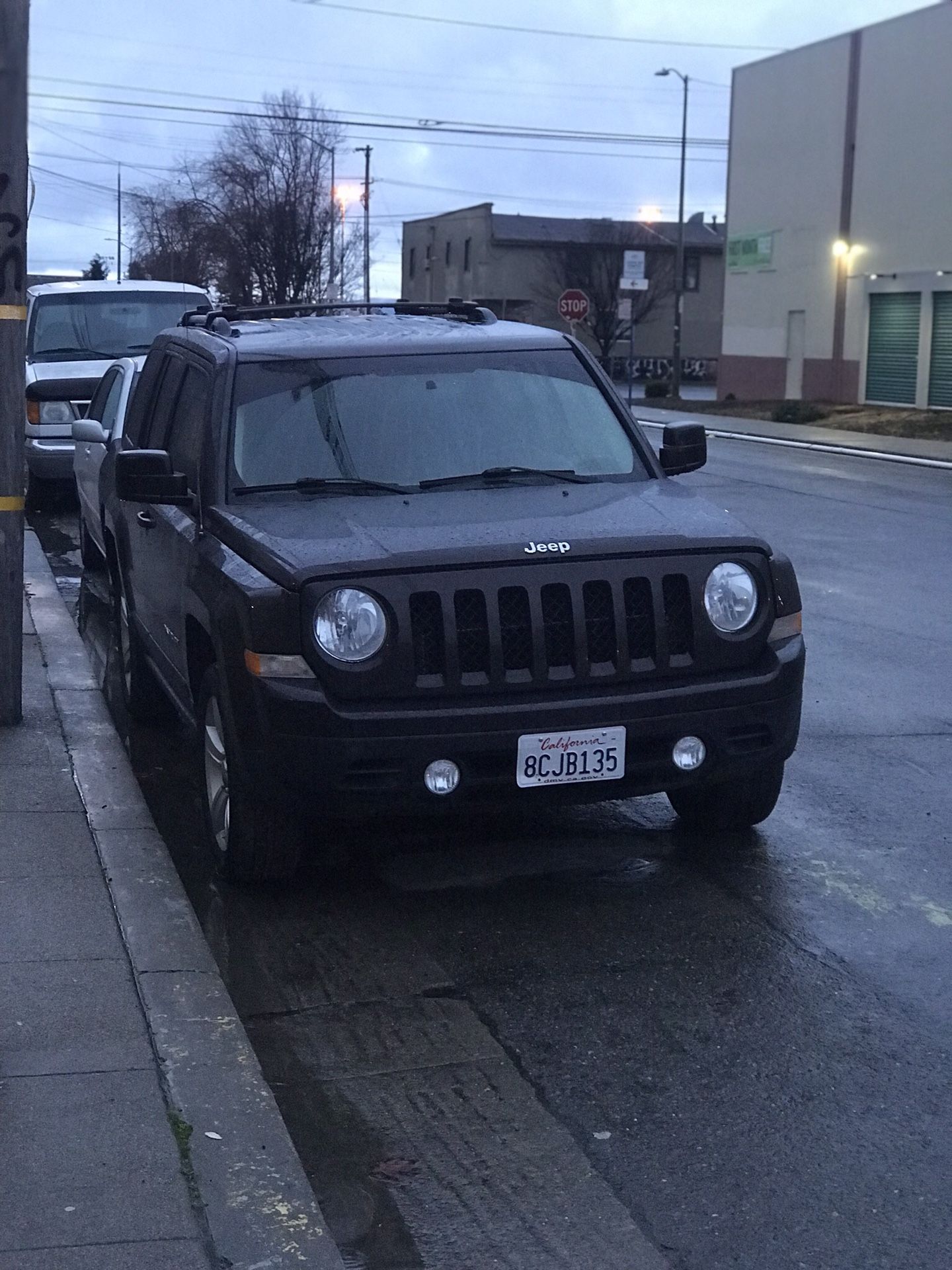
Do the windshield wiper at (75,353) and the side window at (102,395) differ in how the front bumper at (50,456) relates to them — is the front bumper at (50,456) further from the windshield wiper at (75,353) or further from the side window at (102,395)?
the side window at (102,395)

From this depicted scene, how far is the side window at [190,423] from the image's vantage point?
6413mm

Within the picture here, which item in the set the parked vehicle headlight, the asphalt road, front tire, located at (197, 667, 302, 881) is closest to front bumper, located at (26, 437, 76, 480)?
the parked vehicle headlight

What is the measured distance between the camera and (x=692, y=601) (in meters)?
5.34

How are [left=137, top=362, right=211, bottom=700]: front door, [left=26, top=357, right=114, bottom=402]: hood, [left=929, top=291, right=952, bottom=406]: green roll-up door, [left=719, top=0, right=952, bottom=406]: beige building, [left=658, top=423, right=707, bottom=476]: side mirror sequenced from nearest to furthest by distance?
[left=137, top=362, right=211, bottom=700]: front door < [left=658, top=423, right=707, bottom=476]: side mirror < [left=26, top=357, right=114, bottom=402]: hood < [left=929, top=291, right=952, bottom=406]: green roll-up door < [left=719, top=0, right=952, bottom=406]: beige building

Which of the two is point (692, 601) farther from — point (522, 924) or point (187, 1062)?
point (187, 1062)

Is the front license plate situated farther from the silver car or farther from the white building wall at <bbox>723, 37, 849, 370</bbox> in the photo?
the white building wall at <bbox>723, 37, 849, 370</bbox>

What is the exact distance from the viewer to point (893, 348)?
4244 cm

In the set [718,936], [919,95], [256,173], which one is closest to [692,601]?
[718,936]

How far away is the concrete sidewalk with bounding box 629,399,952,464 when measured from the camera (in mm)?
28775

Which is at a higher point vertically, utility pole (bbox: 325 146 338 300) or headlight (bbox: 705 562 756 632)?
utility pole (bbox: 325 146 338 300)

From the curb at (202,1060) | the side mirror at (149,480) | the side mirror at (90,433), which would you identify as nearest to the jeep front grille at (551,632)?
the curb at (202,1060)

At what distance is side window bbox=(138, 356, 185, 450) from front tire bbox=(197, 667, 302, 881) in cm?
180

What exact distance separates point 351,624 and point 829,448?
84.7 ft

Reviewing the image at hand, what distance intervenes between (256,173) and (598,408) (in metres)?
62.1
